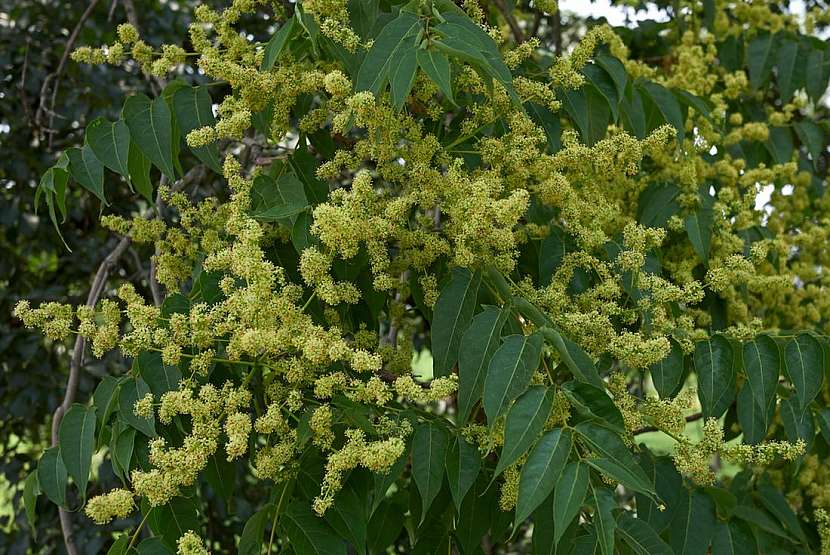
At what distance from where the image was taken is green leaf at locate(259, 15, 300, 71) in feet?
5.23

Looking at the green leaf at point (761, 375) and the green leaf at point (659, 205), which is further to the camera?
the green leaf at point (659, 205)

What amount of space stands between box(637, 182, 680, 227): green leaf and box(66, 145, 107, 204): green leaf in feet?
4.09

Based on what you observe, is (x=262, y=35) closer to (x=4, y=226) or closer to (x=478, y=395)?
(x=4, y=226)

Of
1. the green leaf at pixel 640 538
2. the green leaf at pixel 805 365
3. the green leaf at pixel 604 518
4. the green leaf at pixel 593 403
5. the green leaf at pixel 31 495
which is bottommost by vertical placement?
the green leaf at pixel 31 495

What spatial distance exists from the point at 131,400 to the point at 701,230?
52.5 inches

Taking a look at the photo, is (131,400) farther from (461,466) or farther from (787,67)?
(787,67)

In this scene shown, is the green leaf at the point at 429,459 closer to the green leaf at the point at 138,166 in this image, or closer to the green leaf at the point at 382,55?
the green leaf at the point at 382,55

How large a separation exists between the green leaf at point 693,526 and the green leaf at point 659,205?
0.69 metres

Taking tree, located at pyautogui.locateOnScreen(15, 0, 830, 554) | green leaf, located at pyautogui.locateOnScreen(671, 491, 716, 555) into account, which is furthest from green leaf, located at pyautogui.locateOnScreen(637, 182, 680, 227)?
green leaf, located at pyautogui.locateOnScreen(671, 491, 716, 555)

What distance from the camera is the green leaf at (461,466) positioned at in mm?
1466

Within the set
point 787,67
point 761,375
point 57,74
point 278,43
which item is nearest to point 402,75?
point 278,43

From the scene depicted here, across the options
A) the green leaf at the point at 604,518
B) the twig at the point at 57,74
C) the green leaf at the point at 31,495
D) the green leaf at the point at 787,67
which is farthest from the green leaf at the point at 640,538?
the twig at the point at 57,74

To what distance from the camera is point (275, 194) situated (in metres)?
1.67

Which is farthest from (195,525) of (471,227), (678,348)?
(678,348)
